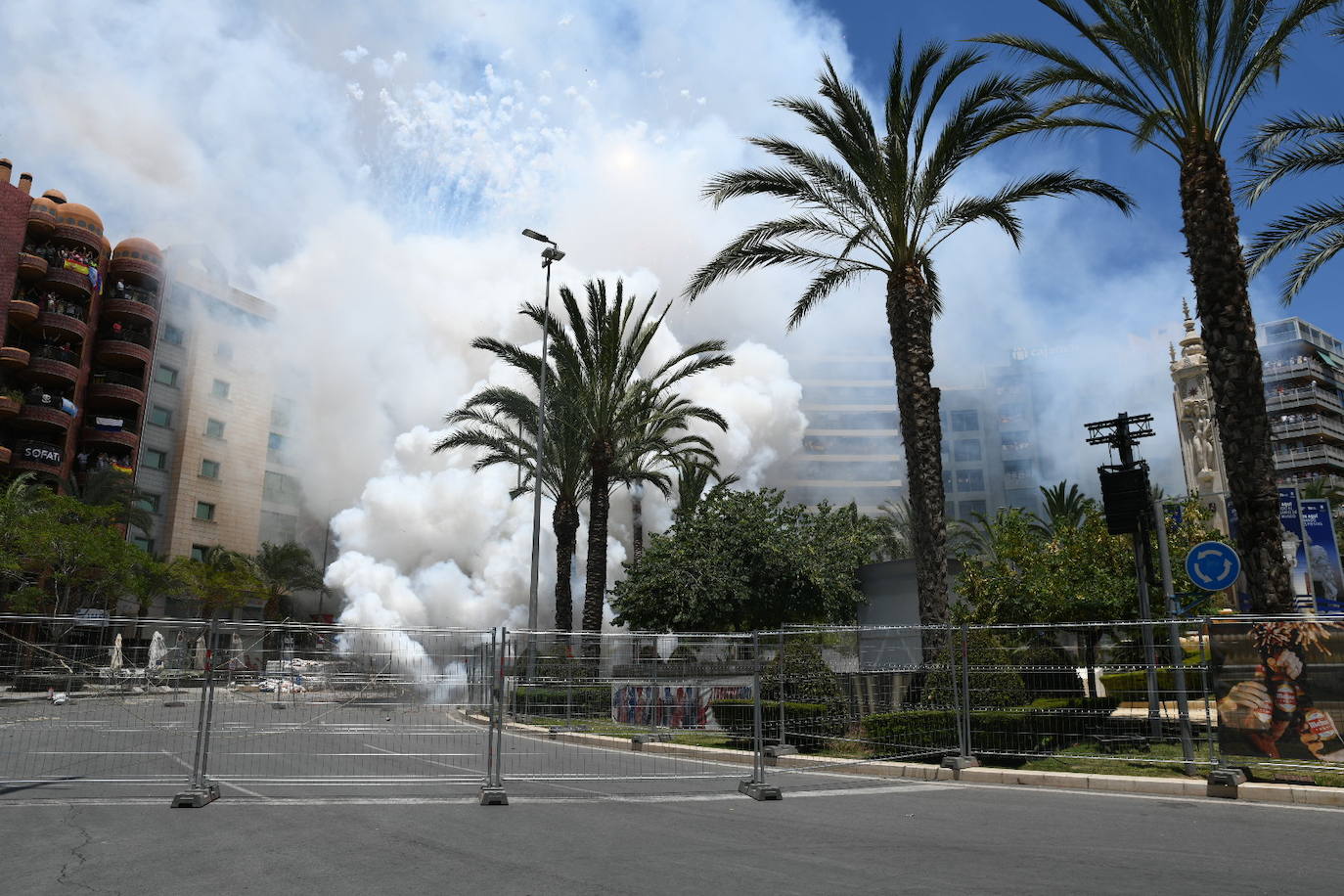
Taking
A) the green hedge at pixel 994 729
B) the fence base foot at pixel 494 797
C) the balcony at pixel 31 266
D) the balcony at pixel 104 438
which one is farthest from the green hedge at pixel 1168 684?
the balcony at pixel 104 438

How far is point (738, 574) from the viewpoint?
2953 centimetres

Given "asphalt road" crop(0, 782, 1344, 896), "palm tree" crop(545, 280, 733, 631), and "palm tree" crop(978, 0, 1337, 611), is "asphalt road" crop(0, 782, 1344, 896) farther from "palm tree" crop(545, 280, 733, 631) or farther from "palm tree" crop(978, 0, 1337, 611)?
"palm tree" crop(545, 280, 733, 631)

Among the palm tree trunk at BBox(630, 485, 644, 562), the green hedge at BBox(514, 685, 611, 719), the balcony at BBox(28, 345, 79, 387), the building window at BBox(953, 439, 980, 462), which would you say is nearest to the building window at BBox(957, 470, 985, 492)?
the building window at BBox(953, 439, 980, 462)

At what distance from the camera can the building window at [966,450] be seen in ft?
352

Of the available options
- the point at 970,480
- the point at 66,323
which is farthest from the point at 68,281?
the point at 970,480

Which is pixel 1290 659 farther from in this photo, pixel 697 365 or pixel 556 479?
pixel 556 479

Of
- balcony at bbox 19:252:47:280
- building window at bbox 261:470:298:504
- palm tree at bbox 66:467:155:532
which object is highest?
balcony at bbox 19:252:47:280

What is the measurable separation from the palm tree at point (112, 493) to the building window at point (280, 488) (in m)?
15.5

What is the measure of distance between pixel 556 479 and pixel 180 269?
144 feet

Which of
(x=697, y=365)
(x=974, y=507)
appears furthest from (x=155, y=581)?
(x=974, y=507)

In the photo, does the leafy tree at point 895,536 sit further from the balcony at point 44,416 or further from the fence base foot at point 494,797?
the fence base foot at point 494,797

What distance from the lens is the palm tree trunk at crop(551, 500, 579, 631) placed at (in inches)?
1113

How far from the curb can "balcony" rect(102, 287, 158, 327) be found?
54.1 metres

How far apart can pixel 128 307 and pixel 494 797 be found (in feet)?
188
